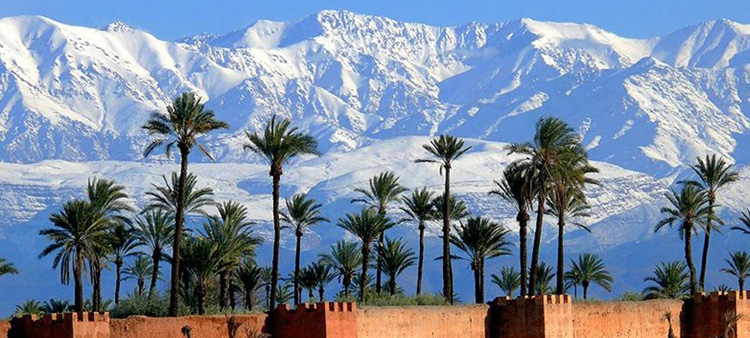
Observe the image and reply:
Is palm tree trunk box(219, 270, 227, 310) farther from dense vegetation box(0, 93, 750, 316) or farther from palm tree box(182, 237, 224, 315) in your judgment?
palm tree box(182, 237, 224, 315)

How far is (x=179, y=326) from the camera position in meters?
51.4

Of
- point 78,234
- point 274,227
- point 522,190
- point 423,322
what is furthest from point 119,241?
point 423,322

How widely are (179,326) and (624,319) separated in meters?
21.2

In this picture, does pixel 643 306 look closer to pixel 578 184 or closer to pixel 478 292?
pixel 578 184

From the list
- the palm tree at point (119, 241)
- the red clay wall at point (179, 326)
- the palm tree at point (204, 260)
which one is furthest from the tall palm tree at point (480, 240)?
the red clay wall at point (179, 326)

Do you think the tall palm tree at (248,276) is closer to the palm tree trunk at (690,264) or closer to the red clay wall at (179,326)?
the palm tree trunk at (690,264)

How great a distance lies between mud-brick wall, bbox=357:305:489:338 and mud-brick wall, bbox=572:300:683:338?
14.5ft

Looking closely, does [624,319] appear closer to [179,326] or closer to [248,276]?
[179,326]

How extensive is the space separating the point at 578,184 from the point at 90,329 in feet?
113

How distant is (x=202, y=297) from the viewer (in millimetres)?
72625

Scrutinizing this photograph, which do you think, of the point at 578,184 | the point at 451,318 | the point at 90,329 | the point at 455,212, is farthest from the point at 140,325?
the point at 455,212

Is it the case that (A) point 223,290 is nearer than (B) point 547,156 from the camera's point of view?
No

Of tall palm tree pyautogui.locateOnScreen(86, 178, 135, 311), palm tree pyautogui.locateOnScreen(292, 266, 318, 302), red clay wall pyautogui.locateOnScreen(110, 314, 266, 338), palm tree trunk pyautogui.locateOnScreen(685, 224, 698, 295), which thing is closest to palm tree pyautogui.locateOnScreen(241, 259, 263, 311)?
palm tree pyautogui.locateOnScreen(292, 266, 318, 302)

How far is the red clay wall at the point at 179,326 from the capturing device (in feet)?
164
